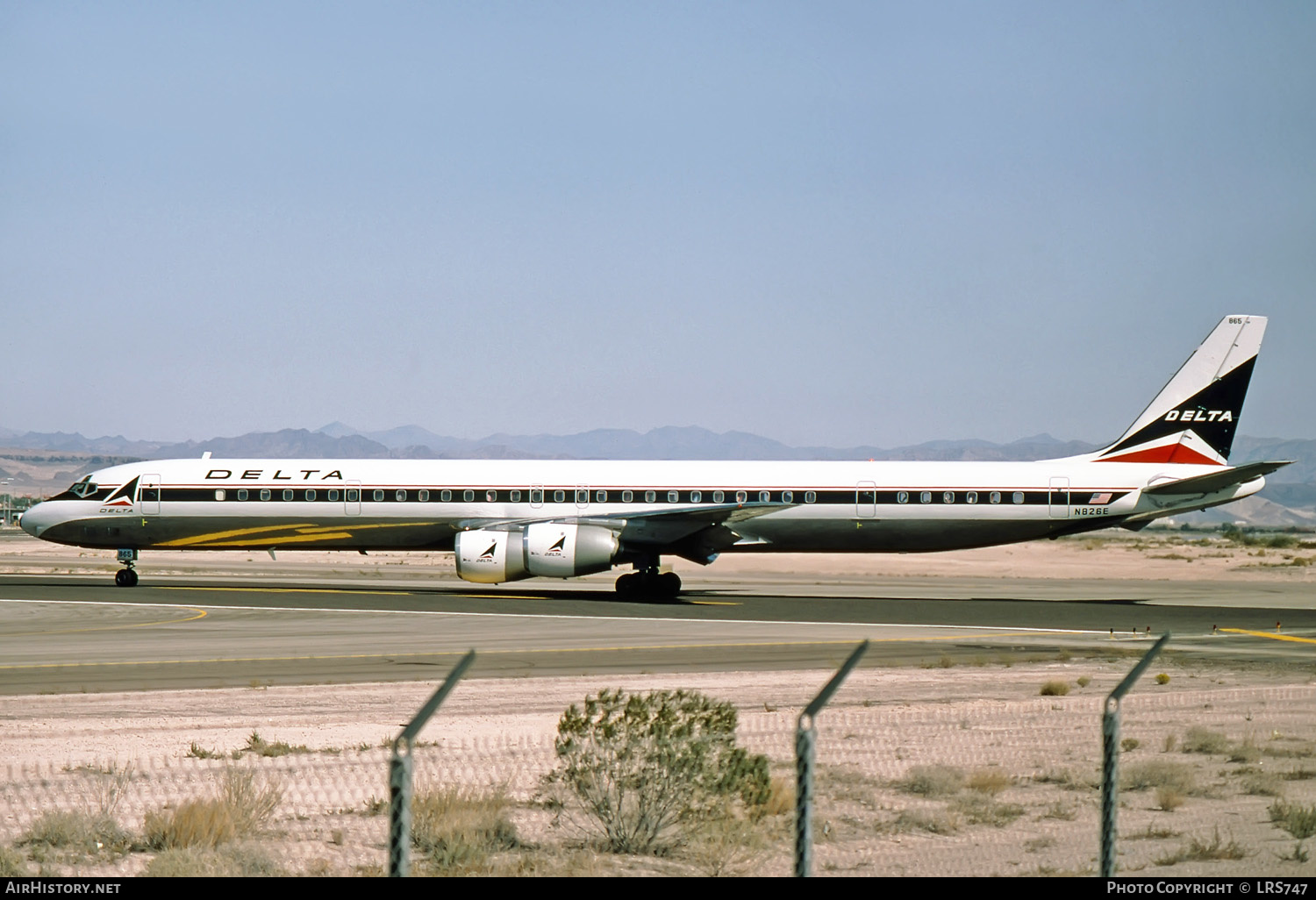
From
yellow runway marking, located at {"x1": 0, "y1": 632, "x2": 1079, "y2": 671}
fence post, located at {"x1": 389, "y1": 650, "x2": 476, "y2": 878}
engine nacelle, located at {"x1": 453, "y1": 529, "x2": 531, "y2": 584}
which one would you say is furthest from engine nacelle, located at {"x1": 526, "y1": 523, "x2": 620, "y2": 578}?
fence post, located at {"x1": 389, "y1": 650, "x2": 476, "y2": 878}

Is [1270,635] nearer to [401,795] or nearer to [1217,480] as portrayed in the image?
[1217,480]

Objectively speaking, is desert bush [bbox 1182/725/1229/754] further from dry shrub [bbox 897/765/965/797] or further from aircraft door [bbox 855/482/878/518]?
aircraft door [bbox 855/482/878/518]

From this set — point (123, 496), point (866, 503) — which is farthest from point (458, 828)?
point (123, 496)

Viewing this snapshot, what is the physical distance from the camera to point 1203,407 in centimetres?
3778

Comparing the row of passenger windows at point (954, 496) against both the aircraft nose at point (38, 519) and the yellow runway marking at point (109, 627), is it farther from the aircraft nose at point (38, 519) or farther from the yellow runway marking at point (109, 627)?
the aircraft nose at point (38, 519)

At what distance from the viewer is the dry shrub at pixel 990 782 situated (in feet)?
38.0

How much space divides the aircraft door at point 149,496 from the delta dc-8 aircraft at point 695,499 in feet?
0.12

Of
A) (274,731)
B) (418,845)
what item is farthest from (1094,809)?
(274,731)

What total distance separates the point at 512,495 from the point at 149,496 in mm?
11014

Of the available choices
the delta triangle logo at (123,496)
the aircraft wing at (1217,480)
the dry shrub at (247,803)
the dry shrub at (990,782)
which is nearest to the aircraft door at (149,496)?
the delta triangle logo at (123,496)

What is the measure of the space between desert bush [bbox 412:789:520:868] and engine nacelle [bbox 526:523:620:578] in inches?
960

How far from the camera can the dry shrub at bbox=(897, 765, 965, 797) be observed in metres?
11.7

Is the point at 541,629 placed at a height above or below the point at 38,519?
below
